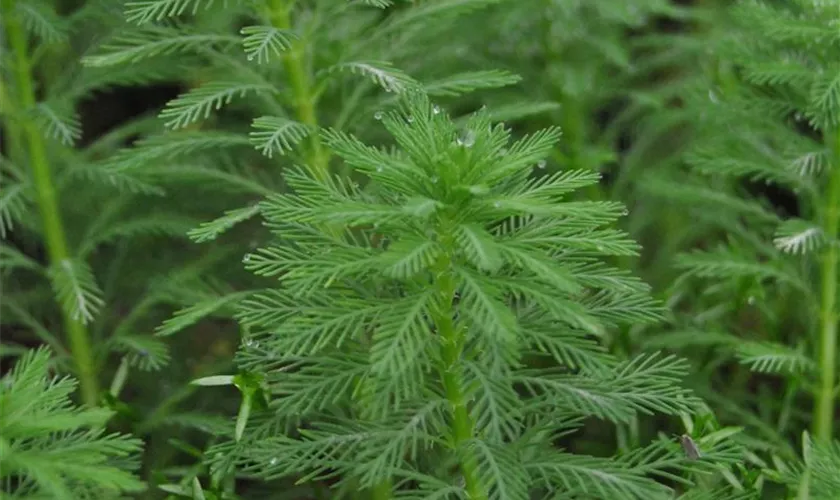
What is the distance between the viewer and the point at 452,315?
1.08m

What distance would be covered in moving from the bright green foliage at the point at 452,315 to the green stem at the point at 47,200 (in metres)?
0.44

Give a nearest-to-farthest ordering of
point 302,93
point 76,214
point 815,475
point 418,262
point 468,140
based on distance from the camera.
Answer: point 418,262 → point 468,140 → point 815,475 → point 302,93 → point 76,214

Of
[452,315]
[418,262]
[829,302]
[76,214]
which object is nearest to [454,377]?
[452,315]

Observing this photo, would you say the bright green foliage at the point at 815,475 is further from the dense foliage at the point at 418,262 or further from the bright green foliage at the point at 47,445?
the bright green foliage at the point at 47,445

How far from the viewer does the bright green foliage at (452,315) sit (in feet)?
3.37

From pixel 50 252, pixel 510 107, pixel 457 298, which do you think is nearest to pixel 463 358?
pixel 457 298

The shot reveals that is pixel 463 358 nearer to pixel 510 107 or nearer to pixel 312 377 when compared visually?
pixel 312 377

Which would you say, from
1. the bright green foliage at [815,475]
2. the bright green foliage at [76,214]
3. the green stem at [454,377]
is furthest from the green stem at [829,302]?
the bright green foliage at [76,214]

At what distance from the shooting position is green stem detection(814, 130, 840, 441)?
1398mm

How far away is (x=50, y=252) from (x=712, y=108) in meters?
1.09

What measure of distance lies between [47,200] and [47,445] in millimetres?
492

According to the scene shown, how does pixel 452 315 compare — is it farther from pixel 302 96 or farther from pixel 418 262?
pixel 302 96

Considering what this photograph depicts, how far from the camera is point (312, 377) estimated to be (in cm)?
114

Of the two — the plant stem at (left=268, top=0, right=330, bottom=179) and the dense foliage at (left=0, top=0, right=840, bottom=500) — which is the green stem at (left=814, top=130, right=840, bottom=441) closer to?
the dense foliage at (left=0, top=0, right=840, bottom=500)
